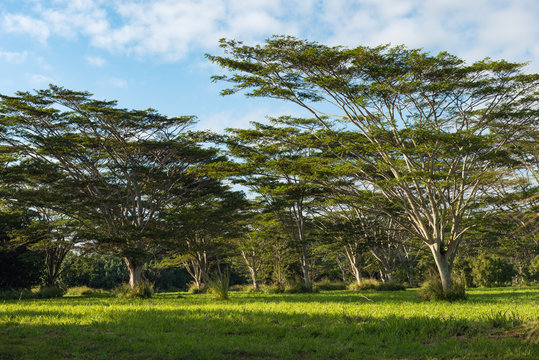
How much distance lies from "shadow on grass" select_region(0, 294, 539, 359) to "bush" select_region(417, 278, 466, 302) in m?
7.20

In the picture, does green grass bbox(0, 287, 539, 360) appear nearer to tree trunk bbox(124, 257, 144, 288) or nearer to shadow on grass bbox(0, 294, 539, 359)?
shadow on grass bbox(0, 294, 539, 359)

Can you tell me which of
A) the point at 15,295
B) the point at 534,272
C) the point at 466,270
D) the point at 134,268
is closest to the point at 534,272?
the point at 534,272

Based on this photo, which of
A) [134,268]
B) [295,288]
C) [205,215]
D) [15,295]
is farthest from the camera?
[205,215]

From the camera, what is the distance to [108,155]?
23.0 metres

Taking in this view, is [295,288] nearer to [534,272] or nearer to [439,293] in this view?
[439,293]

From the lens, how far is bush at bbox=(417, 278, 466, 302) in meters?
14.6

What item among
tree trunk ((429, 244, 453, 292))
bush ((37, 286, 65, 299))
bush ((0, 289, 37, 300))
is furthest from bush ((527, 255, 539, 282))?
bush ((0, 289, 37, 300))

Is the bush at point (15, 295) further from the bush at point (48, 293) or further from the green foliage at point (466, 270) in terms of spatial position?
the green foliage at point (466, 270)

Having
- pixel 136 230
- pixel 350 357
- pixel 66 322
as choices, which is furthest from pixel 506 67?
pixel 136 230

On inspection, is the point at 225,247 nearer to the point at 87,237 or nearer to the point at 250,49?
the point at 87,237

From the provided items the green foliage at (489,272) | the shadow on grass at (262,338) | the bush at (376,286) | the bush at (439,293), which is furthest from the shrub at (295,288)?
the green foliage at (489,272)

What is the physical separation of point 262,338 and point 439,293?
10.4 m

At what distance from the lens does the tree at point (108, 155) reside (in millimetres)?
19828

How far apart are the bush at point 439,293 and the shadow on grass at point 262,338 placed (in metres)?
7.20
